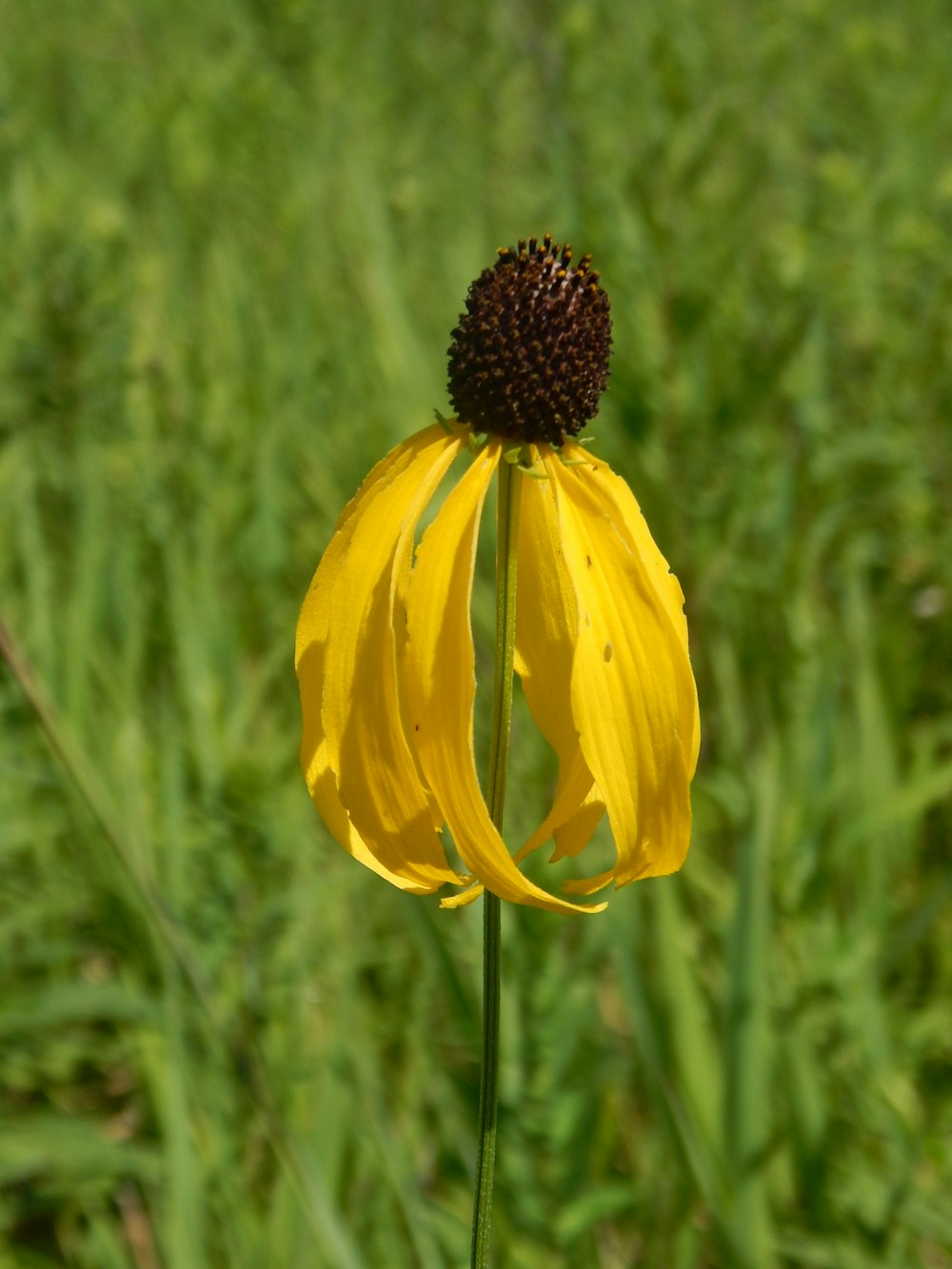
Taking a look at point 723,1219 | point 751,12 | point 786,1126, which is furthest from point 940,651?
point 751,12

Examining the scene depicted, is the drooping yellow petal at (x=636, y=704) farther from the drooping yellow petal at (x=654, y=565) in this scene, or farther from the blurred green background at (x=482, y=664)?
the blurred green background at (x=482, y=664)

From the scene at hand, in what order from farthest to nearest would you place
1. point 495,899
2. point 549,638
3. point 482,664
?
point 482,664
point 549,638
point 495,899

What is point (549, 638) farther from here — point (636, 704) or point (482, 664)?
point (482, 664)

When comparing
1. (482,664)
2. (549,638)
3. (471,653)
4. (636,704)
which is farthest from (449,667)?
(482,664)

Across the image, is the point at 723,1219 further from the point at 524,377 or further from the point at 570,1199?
the point at 524,377

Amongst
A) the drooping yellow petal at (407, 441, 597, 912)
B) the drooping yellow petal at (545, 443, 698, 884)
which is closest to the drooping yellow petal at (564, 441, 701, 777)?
the drooping yellow petal at (545, 443, 698, 884)

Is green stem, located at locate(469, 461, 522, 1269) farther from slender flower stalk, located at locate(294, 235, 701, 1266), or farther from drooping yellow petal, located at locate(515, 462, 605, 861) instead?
drooping yellow petal, located at locate(515, 462, 605, 861)

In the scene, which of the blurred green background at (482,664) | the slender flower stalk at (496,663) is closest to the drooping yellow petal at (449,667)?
the slender flower stalk at (496,663)
